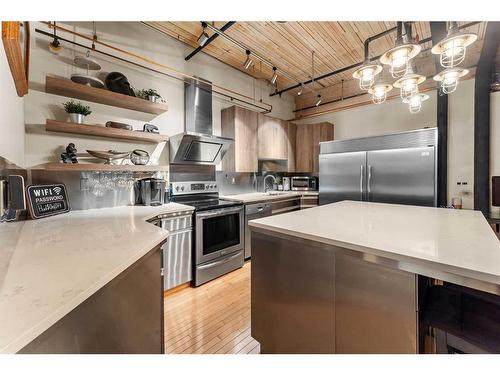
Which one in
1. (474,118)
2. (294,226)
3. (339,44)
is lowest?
(294,226)

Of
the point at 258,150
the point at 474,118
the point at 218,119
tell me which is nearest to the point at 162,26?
the point at 218,119

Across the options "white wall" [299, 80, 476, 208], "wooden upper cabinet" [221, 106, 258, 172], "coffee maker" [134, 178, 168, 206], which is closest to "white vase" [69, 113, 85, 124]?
"coffee maker" [134, 178, 168, 206]

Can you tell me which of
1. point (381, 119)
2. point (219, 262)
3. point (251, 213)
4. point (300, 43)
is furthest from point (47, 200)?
point (381, 119)

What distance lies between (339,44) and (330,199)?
229cm

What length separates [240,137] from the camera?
3367mm

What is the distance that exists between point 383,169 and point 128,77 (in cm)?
360

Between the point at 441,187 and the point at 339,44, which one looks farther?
the point at 441,187

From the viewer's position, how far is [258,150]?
366 centimetres

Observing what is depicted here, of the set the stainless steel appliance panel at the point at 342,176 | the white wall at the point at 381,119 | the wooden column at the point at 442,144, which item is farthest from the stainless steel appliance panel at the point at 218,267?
the white wall at the point at 381,119

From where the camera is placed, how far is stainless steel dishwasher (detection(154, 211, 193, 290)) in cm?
217

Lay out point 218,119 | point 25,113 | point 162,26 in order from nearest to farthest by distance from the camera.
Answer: point 25,113
point 162,26
point 218,119

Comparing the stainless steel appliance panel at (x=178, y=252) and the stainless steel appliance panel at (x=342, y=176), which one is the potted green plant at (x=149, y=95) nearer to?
the stainless steel appliance panel at (x=178, y=252)

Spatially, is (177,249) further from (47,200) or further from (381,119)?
(381,119)
